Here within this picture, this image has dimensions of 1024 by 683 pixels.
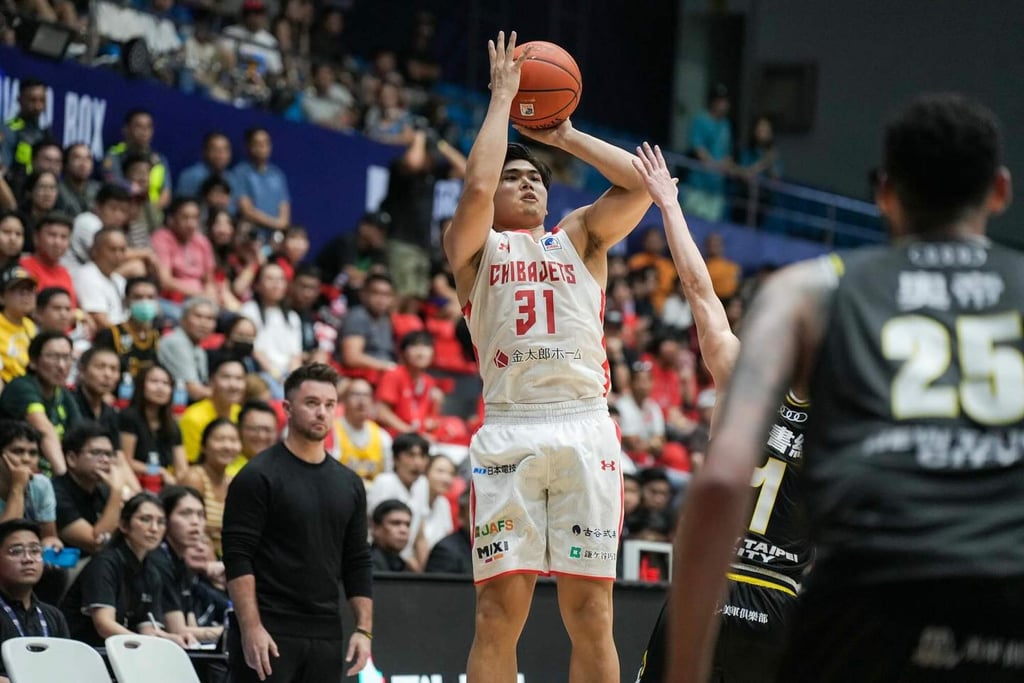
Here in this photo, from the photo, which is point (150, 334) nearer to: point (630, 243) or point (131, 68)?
point (131, 68)

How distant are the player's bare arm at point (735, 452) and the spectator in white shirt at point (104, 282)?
953 centimetres

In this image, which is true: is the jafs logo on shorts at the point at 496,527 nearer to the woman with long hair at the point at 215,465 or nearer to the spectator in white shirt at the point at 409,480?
the woman with long hair at the point at 215,465

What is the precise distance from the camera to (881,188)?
10.1 feet

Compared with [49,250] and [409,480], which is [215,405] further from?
[49,250]

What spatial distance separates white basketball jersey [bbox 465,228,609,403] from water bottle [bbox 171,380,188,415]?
5.60 m

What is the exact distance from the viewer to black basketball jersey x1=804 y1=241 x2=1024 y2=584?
268cm

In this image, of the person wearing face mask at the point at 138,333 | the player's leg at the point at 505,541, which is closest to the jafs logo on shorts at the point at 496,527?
the player's leg at the point at 505,541

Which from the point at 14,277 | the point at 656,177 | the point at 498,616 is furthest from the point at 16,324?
the point at 656,177

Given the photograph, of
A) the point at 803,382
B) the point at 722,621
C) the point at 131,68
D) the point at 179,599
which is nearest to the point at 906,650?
the point at 803,382

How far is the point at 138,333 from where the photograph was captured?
1134 cm

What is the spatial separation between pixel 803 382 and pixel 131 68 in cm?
1285

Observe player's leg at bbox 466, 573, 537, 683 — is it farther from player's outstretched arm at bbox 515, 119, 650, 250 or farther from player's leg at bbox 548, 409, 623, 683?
player's outstretched arm at bbox 515, 119, 650, 250

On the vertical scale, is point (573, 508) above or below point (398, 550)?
above

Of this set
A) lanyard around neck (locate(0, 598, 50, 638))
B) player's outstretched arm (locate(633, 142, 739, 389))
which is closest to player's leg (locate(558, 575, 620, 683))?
player's outstretched arm (locate(633, 142, 739, 389))
